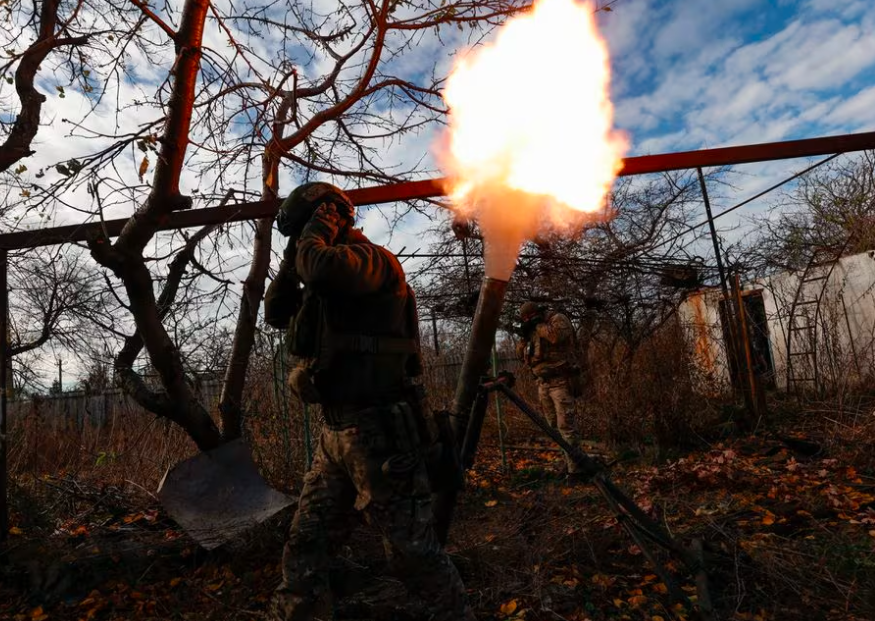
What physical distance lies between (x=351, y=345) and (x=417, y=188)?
1.55 meters

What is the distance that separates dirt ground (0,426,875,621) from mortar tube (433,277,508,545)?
58cm

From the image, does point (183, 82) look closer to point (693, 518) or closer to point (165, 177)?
point (165, 177)

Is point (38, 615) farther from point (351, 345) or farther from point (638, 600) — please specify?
point (638, 600)

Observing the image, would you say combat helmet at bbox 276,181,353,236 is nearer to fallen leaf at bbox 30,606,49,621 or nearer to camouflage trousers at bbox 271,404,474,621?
camouflage trousers at bbox 271,404,474,621

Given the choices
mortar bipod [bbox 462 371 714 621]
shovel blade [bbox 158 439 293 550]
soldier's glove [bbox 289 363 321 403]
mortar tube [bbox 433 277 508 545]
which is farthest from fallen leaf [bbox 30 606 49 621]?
mortar bipod [bbox 462 371 714 621]

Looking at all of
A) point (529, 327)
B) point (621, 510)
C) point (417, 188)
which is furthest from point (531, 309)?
point (621, 510)

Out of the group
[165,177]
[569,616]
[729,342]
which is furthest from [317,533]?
[729,342]

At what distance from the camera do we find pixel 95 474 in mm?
5277

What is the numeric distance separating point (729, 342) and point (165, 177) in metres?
7.86

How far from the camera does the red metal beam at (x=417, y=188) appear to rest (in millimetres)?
3445

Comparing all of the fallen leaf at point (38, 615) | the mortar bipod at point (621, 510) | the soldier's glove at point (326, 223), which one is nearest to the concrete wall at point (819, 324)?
the mortar bipod at point (621, 510)

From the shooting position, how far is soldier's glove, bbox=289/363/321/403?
255 cm

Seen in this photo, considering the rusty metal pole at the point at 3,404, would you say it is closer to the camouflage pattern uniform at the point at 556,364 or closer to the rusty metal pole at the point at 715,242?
the camouflage pattern uniform at the point at 556,364

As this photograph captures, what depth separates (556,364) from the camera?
22.7ft
